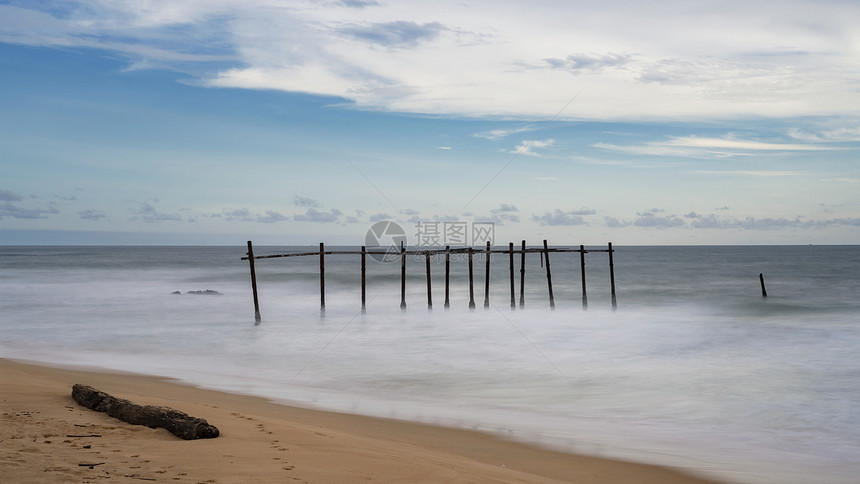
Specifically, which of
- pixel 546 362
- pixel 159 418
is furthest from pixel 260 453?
pixel 546 362

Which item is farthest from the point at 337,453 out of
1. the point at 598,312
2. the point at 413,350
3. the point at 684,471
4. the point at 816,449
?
the point at 598,312

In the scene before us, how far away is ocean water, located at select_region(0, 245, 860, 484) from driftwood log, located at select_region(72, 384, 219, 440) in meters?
3.15

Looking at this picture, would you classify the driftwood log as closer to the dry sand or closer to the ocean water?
the dry sand

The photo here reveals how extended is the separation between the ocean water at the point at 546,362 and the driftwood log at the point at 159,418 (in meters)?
3.15

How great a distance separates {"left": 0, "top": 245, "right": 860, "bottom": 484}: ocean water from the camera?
7.36 m

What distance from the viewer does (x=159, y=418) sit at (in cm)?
509

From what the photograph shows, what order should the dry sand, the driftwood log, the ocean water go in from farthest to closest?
1. the ocean water
2. the driftwood log
3. the dry sand

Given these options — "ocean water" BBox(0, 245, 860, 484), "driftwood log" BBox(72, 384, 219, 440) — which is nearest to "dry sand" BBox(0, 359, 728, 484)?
"driftwood log" BBox(72, 384, 219, 440)

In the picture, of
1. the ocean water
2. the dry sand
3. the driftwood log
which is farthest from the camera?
the ocean water

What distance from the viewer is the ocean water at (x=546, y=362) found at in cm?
736

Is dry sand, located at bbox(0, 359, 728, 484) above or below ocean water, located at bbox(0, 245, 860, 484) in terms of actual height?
above

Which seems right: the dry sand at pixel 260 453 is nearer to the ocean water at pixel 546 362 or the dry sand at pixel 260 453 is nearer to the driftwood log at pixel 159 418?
the driftwood log at pixel 159 418

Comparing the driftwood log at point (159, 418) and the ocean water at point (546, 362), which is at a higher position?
the driftwood log at point (159, 418)

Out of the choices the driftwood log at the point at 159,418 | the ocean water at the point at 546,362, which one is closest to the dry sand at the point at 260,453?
the driftwood log at the point at 159,418
